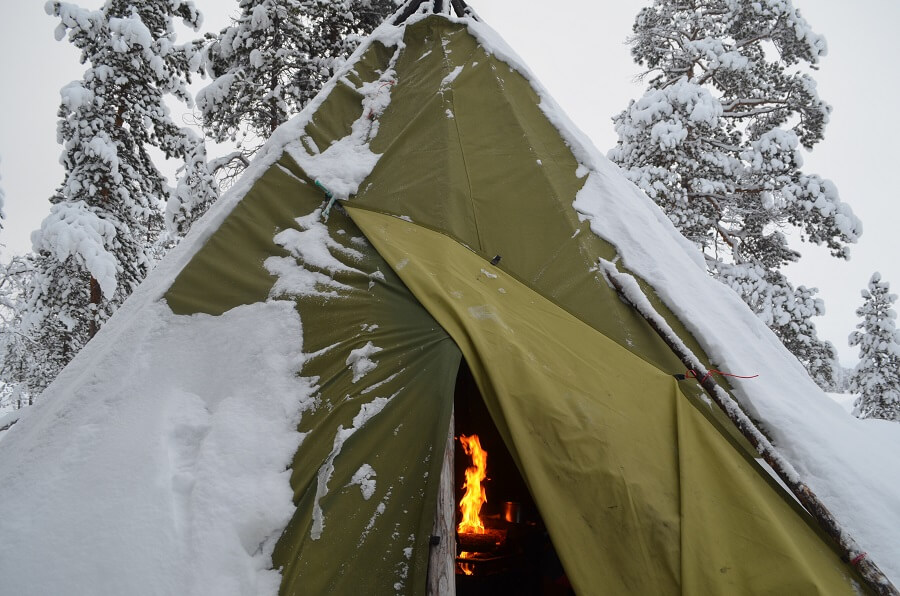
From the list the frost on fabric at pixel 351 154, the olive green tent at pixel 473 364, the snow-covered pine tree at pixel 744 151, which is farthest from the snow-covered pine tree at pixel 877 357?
the frost on fabric at pixel 351 154

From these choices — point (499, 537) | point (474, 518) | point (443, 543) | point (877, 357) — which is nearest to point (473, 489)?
point (474, 518)

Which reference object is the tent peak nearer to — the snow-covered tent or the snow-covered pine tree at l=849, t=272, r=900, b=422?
the snow-covered tent

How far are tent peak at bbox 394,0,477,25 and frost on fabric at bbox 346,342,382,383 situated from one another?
3646 millimetres

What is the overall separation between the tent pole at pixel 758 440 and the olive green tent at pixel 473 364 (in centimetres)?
6

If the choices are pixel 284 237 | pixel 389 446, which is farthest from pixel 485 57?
pixel 389 446

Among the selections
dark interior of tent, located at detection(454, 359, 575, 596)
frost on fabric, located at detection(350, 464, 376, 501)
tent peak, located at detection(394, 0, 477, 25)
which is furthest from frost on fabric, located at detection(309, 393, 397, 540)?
tent peak, located at detection(394, 0, 477, 25)

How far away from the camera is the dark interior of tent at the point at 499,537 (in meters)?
4.36

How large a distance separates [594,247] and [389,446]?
1.87 metres

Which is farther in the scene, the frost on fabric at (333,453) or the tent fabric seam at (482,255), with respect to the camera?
the tent fabric seam at (482,255)

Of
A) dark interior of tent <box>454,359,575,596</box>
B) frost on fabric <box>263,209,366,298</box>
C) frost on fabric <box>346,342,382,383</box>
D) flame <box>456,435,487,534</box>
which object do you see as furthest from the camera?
flame <box>456,435,487,534</box>

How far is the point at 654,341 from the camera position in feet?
Answer: 9.86

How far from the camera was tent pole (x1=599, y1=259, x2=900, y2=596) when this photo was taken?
2.06 meters

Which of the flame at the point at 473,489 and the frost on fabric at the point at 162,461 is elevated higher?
the frost on fabric at the point at 162,461

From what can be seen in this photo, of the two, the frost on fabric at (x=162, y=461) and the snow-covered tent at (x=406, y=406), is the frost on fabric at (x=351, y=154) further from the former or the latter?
the frost on fabric at (x=162, y=461)
